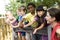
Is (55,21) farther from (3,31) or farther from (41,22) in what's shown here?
(3,31)

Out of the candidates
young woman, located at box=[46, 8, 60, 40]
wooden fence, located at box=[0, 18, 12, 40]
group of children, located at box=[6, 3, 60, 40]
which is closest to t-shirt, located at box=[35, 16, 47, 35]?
group of children, located at box=[6, 3, 60, 40]

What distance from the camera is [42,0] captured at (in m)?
8.45

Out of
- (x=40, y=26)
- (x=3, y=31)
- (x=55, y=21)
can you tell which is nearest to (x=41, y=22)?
(x=40, y=26)

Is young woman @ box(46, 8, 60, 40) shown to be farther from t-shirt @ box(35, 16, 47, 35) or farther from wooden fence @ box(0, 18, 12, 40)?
wooden fence @ box(0, 18, 12, 40)

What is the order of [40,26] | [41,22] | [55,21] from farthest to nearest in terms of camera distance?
[41,22] < [40,26] < [55,21]

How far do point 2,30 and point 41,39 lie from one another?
→ 4.32 m

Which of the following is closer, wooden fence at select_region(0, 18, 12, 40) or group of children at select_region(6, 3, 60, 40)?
group of children at select_region(6, 3, 60, 40)

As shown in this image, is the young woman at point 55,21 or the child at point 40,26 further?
the child at point 40,26

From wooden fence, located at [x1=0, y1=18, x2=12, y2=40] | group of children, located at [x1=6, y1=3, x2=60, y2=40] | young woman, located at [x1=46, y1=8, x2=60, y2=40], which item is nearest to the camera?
young woman, located at [x1=46, y1=8, x2=60, y2=40]

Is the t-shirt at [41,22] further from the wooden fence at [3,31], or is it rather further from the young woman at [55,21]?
the wooden fence at [3,31]

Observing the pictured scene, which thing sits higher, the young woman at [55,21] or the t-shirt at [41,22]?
the young woman at [55,21]

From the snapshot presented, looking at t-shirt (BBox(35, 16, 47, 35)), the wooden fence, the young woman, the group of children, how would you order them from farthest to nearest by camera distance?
the wooden fence, t-shirt (BBox(35, 16, 47, 35)), the group of children, the young woman

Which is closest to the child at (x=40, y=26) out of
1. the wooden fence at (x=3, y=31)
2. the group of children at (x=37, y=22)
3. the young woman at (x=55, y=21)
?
the group of children at (x=37, y=22)

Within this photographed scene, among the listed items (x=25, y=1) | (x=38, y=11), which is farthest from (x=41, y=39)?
(x=25, y=1)
